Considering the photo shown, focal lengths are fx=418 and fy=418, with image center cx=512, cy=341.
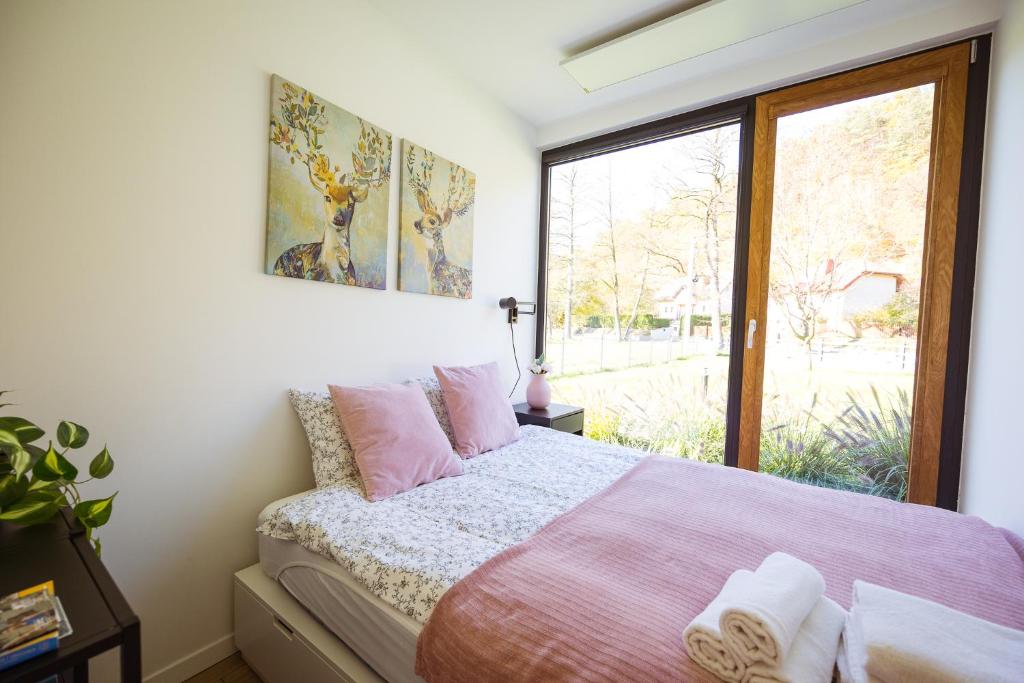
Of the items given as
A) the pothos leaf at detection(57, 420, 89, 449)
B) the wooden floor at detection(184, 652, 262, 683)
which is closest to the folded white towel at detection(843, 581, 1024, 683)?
the pothos leaf at detection(57, 420, 89, 449)

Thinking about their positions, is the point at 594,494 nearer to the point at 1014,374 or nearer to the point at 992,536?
the point at 992,536

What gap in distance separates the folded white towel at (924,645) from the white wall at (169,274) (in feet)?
6.36

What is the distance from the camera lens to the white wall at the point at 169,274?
1229mm

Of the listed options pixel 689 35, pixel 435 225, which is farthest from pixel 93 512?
pixel 689 35

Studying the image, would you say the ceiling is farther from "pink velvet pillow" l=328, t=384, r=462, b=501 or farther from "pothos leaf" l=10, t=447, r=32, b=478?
"pothos leaf" l=10, t=447, r=32, b=478

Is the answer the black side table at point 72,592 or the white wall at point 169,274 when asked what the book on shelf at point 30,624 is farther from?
the white wall at point 169,274

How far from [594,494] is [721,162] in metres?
2.29

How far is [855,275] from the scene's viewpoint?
2301 mm

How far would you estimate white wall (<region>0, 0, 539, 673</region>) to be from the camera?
1229 millimetres

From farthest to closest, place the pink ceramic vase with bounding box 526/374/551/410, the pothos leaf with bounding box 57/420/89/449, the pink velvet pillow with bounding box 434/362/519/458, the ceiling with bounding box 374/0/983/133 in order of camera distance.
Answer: the pink ceramic vase with bounding box 526/374/551/410 → the pink velvet pillow with bounding box 434/362/519/458 → the ceiling with bounding box 374/0/983/133 → the pothos leaf with bounding box 57/420/89/449

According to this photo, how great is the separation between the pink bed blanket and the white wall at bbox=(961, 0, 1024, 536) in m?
0.46

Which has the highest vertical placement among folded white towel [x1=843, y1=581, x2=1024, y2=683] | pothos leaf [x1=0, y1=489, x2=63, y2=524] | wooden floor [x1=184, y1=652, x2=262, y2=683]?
pothos leaf [x1=0, y1=489, x2=63, y2=524]

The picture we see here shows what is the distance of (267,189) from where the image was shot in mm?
1729

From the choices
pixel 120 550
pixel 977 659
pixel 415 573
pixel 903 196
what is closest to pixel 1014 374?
pixel 903 196
